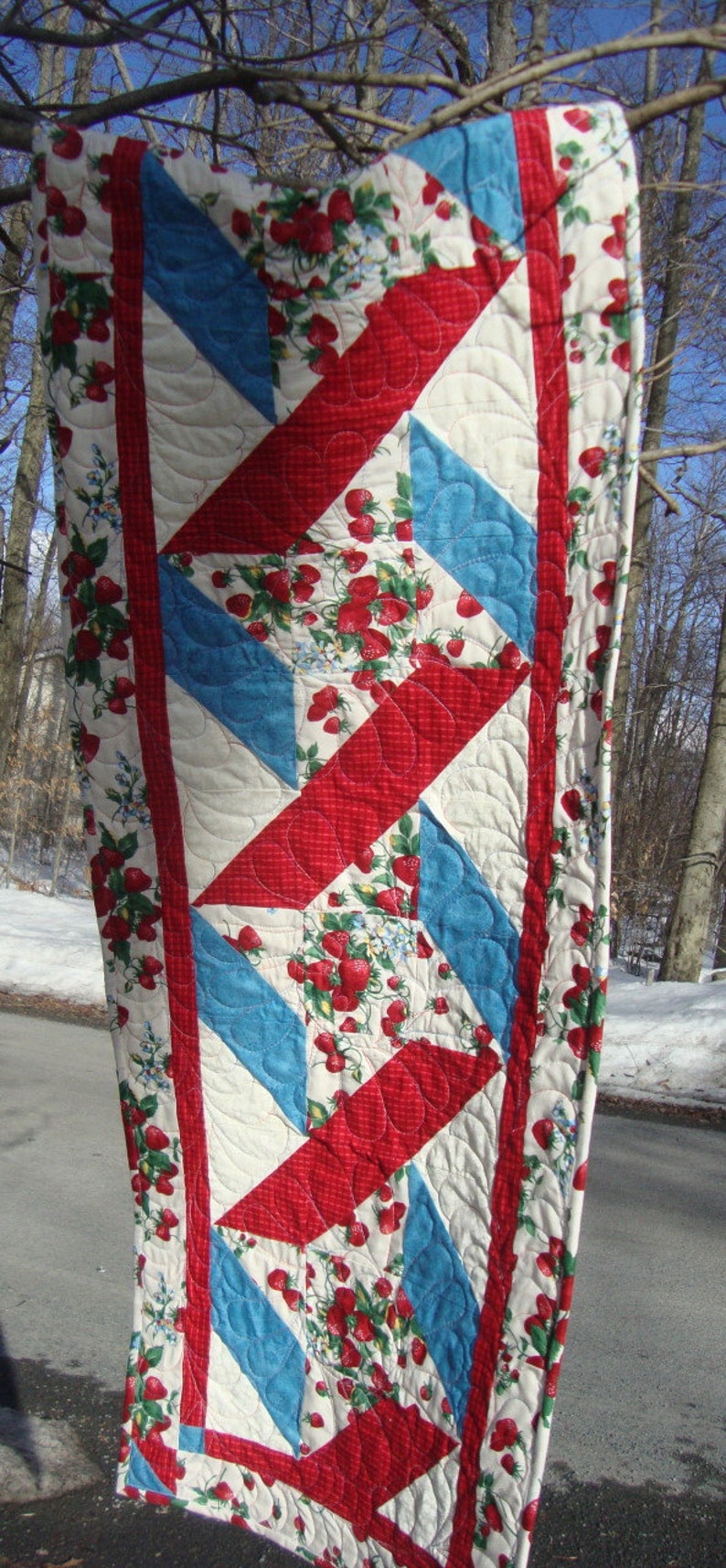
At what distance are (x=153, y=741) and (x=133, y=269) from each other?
566 millimetres

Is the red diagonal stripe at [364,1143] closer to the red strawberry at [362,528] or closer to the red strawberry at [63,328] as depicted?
the red strawberry at [362,528]

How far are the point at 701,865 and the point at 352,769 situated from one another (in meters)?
7.60

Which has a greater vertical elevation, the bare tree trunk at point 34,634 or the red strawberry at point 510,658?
the bare tree trunk at point 34,634

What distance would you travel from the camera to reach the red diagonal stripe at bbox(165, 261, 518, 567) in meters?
1.20

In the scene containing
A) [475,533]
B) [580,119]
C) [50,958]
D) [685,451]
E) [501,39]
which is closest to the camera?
[580,119]

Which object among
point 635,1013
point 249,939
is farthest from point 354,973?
point 635,1013

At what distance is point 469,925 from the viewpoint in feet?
4.18

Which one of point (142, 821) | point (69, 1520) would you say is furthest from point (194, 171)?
point (69, 1520)

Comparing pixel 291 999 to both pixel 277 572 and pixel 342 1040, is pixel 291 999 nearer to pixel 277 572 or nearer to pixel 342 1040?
pixel 342 1040

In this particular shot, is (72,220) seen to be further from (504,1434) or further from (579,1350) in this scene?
(579,1350)

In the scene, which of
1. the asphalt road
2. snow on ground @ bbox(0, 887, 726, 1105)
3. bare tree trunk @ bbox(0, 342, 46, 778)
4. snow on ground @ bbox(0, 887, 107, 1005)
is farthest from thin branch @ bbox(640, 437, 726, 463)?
bare tree trunk @ bbox(0, 342, 46, 778)

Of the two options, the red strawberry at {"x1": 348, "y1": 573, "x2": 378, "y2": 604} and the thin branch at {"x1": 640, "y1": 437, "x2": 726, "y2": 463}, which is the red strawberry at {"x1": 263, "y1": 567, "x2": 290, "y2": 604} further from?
the thin branch at {"x1": 640, "y1": 437, "x2": 726, "y2": 463}

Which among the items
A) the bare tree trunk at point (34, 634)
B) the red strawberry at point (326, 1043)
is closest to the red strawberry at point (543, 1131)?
the red strawberry at point (326, 1043)

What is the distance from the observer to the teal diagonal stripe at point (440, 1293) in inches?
50.0
